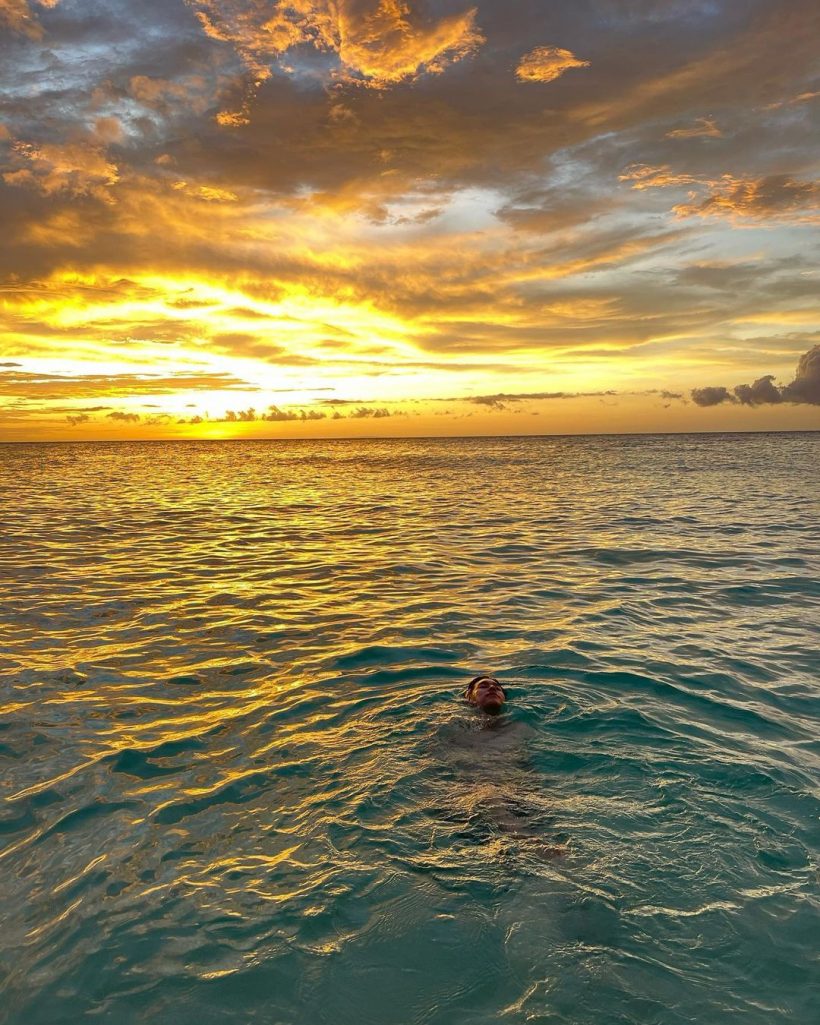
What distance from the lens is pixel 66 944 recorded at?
477 cm

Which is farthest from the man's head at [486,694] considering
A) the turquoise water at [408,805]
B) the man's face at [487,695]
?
the turquoise water at [408,805]

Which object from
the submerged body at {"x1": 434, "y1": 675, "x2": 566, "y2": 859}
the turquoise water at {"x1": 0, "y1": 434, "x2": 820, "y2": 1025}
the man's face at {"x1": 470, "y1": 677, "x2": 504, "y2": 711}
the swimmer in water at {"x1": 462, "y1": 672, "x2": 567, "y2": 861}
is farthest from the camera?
the man's face at {"x1": 470, "y1": 677, "x2": 504, "y2": 711}

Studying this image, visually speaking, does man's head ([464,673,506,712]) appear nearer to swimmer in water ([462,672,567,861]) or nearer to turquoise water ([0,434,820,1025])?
swimmer in water ([462,672,567,861])

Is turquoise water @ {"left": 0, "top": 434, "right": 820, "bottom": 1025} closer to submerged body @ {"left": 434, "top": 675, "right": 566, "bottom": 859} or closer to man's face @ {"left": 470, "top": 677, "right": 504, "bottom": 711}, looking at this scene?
submerged body @ {"left": 434, "top": 675, "right": 566, "bottom": 859}

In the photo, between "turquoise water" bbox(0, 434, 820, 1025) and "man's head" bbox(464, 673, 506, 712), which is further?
"man's head" bbox(464, 673, 506, 712)

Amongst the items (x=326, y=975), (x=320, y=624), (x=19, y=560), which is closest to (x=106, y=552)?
(x=19, y=560)

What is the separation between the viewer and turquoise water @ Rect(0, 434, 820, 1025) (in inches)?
175

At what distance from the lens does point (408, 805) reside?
6473 mm

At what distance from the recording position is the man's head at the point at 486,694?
8547mm

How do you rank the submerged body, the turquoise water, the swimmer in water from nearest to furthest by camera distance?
the turquoise water → the swimmer in water → the submerged body

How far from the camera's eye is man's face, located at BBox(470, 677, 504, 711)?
8539mm

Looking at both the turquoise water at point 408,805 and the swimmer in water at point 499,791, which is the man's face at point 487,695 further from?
the turquoise water at point 408,805

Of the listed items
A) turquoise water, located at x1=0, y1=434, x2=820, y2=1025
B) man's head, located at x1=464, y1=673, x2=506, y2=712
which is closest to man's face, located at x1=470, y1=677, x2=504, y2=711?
man's head, located at x1=464, y1=673, x2=506, y2=712

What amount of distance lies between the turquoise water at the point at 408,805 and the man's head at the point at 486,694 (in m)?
0.21
